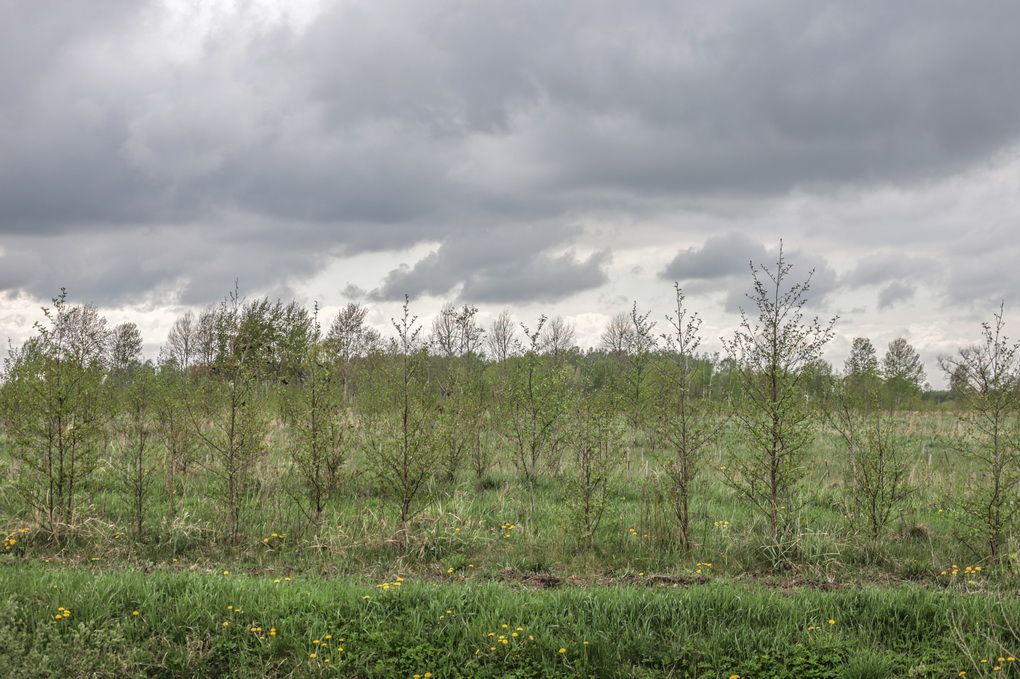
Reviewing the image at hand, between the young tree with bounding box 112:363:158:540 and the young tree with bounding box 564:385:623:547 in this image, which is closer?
the young tree with bounding box 564:385:623:547

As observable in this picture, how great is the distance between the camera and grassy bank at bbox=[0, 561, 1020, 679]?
217 inches

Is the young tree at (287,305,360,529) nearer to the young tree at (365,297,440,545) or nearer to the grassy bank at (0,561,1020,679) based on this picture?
the young tree at (365,297,440,545)

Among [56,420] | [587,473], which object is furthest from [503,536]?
[56,420]

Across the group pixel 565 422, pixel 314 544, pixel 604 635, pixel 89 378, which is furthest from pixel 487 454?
pixel 604 635

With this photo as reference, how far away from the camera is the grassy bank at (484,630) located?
18.1ft

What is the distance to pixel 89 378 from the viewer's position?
989 cm


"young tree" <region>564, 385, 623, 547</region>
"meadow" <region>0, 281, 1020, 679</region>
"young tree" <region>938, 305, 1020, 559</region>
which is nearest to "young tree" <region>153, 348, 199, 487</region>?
"meadow" <region>0, 281, 1020, 679</region>

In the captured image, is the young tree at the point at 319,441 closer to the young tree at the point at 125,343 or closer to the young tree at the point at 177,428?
the young tree at the point at 177,428

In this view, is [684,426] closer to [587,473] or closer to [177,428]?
[587,473]

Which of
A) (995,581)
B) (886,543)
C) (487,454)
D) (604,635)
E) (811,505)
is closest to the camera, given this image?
(604,635)

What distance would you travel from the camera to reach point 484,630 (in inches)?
231

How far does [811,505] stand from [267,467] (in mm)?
9324

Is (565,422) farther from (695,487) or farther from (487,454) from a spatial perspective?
(487,454)

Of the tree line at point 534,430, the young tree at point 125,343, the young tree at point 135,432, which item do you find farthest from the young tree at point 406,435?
the young tree at point 125,343
